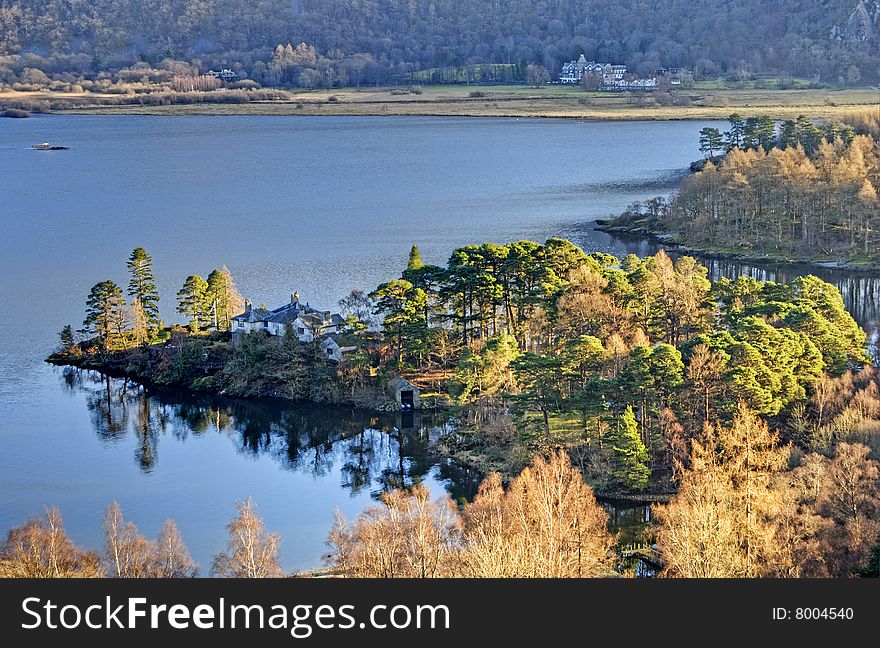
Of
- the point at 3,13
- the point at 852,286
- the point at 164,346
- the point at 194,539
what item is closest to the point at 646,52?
the point at 3,13

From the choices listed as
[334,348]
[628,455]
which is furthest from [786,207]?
[628,455]

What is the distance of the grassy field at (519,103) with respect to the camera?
88.2 m

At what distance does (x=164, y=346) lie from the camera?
98.0 ft

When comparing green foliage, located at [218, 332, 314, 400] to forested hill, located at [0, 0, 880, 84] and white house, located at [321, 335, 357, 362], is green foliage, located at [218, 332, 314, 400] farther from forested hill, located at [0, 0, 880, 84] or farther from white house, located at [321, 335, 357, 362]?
forested hill, located at [0, 0, 880, 84]

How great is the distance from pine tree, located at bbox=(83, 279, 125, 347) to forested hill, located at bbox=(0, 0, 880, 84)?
3228 inches

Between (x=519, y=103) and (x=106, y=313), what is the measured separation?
264 feet

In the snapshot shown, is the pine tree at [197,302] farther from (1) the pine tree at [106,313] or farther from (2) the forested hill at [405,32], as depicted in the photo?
(2) the forested hill at [405,32]

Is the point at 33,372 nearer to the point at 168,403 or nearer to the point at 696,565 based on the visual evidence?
the point at 168,403

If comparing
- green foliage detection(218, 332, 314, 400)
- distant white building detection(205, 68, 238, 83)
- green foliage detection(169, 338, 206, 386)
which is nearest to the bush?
distant white building detection(205, 68, 238, 83)

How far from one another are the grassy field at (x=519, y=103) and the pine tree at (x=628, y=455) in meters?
63.4

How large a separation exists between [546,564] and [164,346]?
18.2 metres

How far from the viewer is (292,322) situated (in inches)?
1152

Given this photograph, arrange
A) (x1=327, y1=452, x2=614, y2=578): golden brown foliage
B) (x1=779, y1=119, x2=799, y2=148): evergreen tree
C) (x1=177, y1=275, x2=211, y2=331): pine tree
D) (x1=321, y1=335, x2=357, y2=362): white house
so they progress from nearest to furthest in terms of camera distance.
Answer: (x1=327, y1=452, x2=614, y2=578): golden brown foliage
(x1=321, y1=335, x2=357, y2=362): white house
(x1=177, y1=275, x2=211, y2=331): pine tree
(x1=779, y1=119, x2=799, y2=148): evergreen tree

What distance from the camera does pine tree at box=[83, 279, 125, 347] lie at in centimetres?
3027
